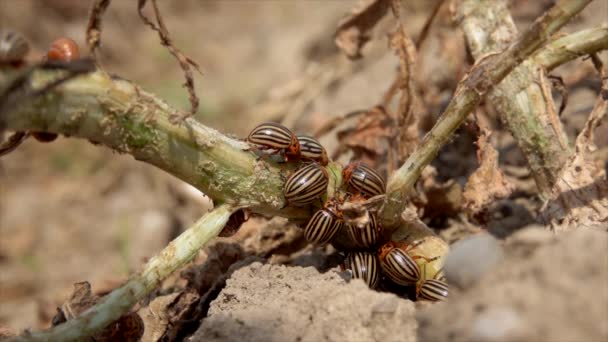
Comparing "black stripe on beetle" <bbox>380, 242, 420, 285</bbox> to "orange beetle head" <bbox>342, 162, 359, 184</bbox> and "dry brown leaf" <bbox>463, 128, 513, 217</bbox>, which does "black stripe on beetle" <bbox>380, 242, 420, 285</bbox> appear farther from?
"dry brown leaf" <bbox>463, 128, 513, 217</bbox>

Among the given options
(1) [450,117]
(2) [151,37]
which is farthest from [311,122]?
(2) [151,37]

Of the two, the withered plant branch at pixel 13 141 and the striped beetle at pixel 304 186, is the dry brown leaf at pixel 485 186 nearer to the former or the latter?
the striped beetle at pixel 304 186

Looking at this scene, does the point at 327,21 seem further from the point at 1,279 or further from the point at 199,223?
the point at 199,223

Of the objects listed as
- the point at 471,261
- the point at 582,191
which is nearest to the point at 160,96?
the point at 582,191

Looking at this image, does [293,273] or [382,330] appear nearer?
[382,330]

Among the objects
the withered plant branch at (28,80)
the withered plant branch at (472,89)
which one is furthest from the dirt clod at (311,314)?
the withered plant branch at (28,80)

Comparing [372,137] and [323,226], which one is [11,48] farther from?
[372,137]
